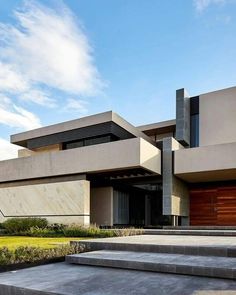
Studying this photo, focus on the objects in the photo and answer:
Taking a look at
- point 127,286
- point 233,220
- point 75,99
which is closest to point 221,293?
point 127,286

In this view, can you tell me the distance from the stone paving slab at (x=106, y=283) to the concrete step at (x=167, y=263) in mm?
106

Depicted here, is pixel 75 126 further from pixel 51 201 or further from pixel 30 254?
pixel 30 254

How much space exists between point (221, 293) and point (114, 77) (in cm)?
854

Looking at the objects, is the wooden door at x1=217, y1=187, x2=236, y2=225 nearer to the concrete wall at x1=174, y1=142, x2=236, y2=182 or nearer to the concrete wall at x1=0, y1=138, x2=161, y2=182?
the concrete wall at x1=174, y1=142, x2=236, y2=182

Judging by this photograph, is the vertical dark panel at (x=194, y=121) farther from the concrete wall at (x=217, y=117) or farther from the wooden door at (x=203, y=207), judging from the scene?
the wooden door at (x=203, y=207)

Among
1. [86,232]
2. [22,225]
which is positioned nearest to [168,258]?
[86,232]

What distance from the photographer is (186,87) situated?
22297mm

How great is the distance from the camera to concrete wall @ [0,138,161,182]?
16344 millimetres

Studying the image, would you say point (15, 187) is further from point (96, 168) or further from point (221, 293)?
point (221, 293)

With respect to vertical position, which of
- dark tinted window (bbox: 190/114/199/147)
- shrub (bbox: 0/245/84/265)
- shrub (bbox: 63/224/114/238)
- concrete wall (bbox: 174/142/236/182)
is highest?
dark tinted window (bbox: 190/114/199/147)

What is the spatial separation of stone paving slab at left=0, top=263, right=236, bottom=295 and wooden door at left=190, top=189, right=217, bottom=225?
1578 cm

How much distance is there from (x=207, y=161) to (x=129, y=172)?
4392 mm

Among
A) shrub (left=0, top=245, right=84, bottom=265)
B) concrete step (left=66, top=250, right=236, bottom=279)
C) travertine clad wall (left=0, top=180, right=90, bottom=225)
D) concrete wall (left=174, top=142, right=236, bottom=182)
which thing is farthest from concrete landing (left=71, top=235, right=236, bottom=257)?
travertine clad wall (left=0, top=180, right=90, bottom=225)

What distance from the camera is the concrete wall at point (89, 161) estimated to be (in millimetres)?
16344
